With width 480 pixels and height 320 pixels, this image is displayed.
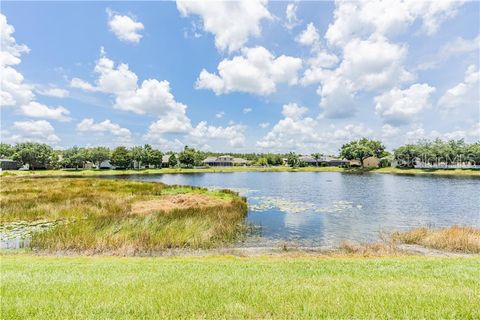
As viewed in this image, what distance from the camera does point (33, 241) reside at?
49.8 feet

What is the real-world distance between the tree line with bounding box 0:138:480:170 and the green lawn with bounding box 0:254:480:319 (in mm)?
109310

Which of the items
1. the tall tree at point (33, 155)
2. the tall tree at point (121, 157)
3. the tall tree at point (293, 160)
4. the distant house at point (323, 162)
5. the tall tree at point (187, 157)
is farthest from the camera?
the distant house at point (323, 162)

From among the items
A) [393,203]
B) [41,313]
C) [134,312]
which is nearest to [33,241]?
[41,313]

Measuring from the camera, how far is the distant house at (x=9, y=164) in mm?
100688

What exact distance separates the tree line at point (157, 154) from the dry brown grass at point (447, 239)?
107 metres

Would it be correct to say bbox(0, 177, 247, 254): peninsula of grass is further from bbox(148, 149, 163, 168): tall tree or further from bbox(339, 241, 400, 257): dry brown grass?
bbox(148, 149, 163, 168): tall tree

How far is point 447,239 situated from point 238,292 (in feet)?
49.7

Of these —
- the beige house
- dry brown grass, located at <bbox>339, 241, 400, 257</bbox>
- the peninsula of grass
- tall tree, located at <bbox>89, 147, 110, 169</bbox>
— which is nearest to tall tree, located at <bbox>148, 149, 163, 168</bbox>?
tall tree, located at <bbox>89, 147, 110, 169</bbox>

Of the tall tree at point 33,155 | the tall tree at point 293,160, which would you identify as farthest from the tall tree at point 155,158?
the tall tree at point 293,160

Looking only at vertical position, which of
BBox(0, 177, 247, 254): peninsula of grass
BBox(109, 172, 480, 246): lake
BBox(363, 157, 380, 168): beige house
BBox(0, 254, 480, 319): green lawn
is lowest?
BBox(109, 172, 480, 246): lake

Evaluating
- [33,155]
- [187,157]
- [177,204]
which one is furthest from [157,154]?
[177,204]

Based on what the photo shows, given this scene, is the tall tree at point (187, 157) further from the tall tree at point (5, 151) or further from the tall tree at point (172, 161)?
the tall tree at point (5, 151)

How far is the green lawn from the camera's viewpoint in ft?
17.6

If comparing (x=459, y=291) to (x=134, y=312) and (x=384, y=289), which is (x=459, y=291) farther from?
(x=134, y=312)
